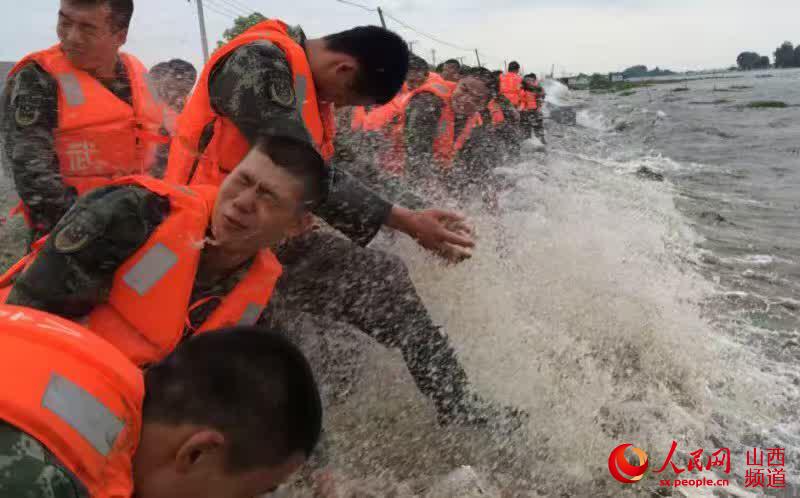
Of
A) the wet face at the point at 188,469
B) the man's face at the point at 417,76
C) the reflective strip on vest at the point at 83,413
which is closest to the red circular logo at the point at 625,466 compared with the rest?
the wet face at the point at 188,469

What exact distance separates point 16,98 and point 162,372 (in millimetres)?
1982

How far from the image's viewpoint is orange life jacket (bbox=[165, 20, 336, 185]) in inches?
100.0

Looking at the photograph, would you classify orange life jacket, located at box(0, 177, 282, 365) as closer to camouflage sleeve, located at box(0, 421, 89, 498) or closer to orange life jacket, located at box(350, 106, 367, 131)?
camouflage sleeve, located at box(0, 421, 89, 498)

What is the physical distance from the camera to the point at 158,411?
1.28m

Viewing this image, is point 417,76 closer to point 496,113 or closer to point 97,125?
point 496,113

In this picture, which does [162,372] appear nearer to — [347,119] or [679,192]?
[347,119]

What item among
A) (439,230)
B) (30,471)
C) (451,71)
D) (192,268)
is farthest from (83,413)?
(451,71)

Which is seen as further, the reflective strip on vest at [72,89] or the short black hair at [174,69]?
the short black hair at [174,69]

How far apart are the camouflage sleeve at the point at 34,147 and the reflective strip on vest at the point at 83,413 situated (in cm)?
184

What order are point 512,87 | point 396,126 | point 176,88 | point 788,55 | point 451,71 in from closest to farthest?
point 176,88, point 396,126, point 451,71, point 512,87, point 788,55

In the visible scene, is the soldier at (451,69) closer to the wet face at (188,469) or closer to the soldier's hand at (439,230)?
the soldier's hand at (439,230)

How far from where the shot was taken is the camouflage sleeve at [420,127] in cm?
564

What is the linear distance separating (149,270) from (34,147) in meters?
1.27

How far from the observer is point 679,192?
36.2 feet
